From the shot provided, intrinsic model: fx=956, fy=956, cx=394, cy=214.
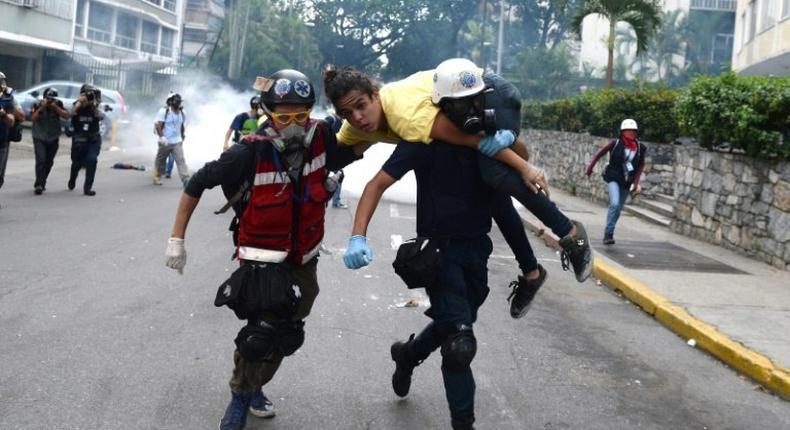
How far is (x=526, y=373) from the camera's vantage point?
5.89 metres

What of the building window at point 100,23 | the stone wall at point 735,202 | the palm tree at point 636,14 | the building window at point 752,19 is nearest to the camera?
the stone wall at point 735,202

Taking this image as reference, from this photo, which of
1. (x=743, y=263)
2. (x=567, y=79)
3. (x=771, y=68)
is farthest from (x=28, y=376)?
(x=567, y=79)

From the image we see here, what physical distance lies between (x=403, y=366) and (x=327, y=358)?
1.04m

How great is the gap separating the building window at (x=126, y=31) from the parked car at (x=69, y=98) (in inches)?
741

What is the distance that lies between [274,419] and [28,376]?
1456 mm

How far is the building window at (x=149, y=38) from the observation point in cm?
5265

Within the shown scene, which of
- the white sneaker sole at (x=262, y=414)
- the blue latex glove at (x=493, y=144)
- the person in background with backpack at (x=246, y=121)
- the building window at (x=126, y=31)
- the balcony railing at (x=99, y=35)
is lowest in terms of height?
the white sneaker sole at (x=262, y=414)

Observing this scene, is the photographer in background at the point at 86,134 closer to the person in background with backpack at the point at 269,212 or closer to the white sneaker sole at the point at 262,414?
the white sneaker sole at the point at 262,414

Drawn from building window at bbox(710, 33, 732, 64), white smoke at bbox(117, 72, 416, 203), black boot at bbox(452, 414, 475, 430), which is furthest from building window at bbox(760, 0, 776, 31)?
building window at bbox(710, 33, 732, 64)

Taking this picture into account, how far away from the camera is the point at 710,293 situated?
8.93 m

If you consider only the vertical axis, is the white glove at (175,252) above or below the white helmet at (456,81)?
below

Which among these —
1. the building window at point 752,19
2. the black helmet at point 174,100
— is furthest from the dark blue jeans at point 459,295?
the building window at point 752,19

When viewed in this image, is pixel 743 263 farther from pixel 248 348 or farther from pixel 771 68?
pixel 771 68

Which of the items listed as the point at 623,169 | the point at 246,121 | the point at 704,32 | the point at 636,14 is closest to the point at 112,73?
the point at 636,14
